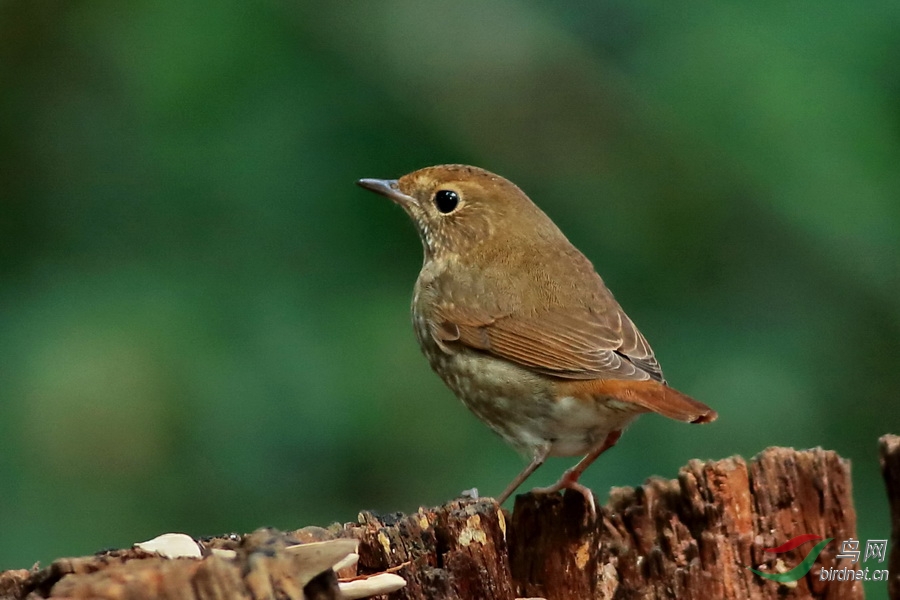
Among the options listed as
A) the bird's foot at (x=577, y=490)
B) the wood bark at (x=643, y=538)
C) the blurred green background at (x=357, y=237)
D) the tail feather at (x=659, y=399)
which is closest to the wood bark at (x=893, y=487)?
the wood bark at (x=643, y=538)

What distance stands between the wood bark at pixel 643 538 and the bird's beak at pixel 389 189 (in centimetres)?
165

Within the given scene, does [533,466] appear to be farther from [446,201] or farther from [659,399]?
[446,201]

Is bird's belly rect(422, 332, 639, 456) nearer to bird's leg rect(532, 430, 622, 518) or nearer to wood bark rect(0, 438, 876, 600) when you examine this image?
bird's leg rect(532, 430, 622, 518)

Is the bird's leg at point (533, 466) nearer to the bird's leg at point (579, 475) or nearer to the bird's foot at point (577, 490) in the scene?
the bird's leg at point (579, 475)

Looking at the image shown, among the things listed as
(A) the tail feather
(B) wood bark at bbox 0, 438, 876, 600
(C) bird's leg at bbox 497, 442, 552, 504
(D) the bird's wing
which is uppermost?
(D) the bird's wing

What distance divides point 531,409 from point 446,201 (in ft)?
3.63

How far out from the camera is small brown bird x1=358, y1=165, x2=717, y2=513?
4.74m

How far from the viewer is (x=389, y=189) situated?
5.39 metres

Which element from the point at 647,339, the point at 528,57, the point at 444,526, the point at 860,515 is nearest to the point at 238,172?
the point at 528,57

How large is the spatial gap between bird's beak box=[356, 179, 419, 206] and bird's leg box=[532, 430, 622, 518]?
4.16ft

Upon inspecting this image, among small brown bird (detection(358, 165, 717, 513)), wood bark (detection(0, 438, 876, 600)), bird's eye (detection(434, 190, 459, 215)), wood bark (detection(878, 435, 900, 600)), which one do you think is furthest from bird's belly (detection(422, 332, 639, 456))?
wood bark (detection(878, 435, 900, 600))

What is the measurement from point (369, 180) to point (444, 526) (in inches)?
78.3

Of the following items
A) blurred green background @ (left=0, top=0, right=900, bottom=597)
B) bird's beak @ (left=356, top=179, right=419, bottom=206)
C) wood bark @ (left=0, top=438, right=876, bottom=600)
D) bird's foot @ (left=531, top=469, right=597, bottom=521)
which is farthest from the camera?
bird's beak @ (left=356, top=179, right=419, bottom=206)

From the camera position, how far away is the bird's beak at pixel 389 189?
5.32 m
